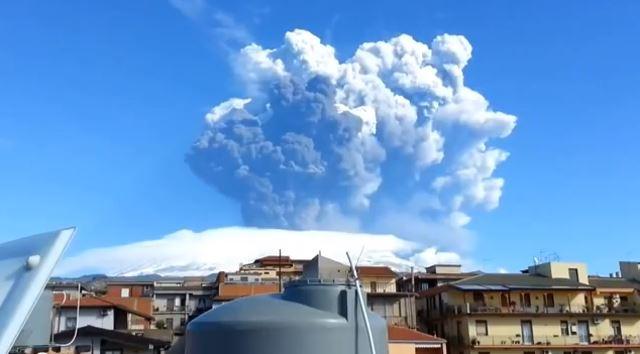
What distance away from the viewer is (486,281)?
65.1 metres

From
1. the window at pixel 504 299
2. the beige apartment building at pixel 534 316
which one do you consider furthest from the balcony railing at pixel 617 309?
the window at pixel 504 299

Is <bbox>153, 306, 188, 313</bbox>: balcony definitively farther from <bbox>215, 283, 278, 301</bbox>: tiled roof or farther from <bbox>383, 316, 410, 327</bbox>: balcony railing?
<bbox>383, 316, 410, 327</bbox>: balcony railing

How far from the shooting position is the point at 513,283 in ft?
211

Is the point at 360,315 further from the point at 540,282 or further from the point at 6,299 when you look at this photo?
the point at 540,282

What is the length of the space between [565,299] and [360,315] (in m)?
58.1

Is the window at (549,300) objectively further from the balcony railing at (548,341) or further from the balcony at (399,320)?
the balcony at (399,320)

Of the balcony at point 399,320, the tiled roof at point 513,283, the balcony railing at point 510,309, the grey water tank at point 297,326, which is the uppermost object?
the tiled roof at point 513,283

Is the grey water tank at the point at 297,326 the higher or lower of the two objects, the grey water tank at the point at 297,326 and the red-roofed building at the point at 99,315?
the lower

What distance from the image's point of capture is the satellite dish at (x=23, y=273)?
9.50 ft

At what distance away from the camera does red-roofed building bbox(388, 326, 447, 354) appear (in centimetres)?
4703

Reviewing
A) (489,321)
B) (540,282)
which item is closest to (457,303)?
(489,321)

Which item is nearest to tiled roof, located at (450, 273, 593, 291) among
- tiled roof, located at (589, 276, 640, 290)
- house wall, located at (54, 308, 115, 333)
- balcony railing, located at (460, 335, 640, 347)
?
tiled roof, located at (589, 276, 640, 290)

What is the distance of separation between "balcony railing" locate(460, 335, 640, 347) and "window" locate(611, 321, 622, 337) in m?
0.43

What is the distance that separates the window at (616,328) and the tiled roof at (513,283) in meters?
4.13
